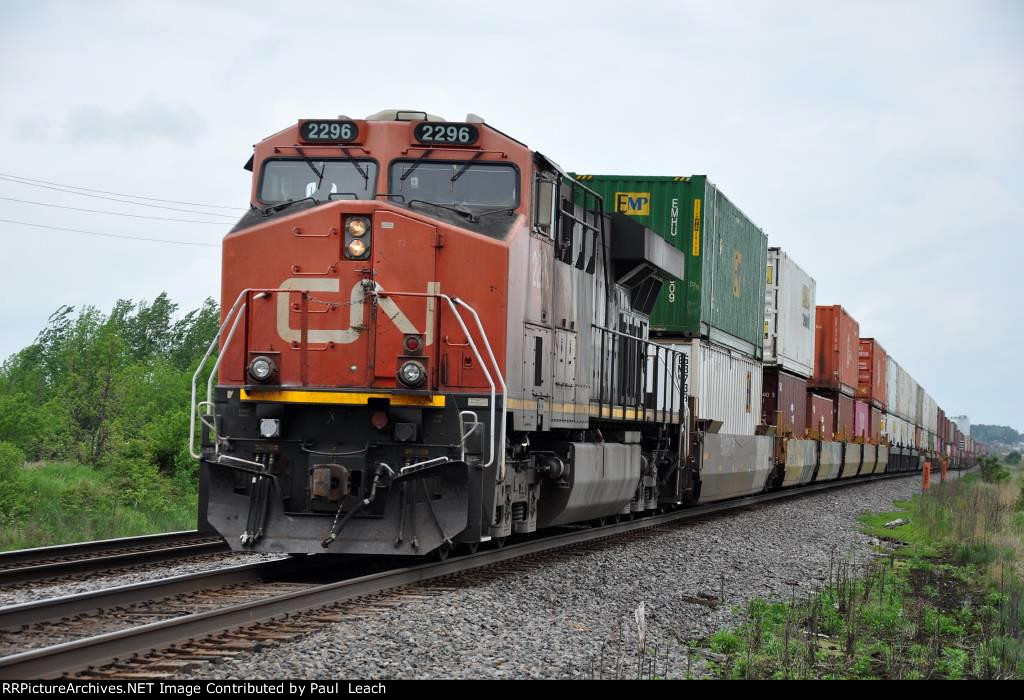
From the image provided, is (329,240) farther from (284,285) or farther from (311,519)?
(311,519)

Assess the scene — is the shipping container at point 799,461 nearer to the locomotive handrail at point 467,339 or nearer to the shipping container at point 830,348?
the shipping container at point 830,348

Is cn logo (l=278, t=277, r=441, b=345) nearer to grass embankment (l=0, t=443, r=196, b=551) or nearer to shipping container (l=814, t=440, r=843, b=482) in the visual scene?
grass embankment (l=0, t=443, r=196, b=551)

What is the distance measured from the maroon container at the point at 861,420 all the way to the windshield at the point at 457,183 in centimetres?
2702

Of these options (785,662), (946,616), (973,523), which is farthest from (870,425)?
(785,662)

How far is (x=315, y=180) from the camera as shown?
9297 millimetres

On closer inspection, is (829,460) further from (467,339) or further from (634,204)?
(467,339)

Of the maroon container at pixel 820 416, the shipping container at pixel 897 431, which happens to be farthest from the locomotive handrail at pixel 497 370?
the shipping container at pixel 897 431

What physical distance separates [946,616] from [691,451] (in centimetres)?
734

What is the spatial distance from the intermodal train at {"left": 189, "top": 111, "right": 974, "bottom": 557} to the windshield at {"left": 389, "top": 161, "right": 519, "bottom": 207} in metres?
0.01

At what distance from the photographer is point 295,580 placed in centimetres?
868

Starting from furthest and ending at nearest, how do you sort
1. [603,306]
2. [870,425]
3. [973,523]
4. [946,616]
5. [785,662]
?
1. [870,425]
2. [973,523]
3. [603,306]
4. [946,616]
5. [785,662]

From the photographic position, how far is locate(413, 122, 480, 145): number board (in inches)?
366

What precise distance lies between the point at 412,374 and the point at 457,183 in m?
1.84

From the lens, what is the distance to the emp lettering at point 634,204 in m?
16.2
